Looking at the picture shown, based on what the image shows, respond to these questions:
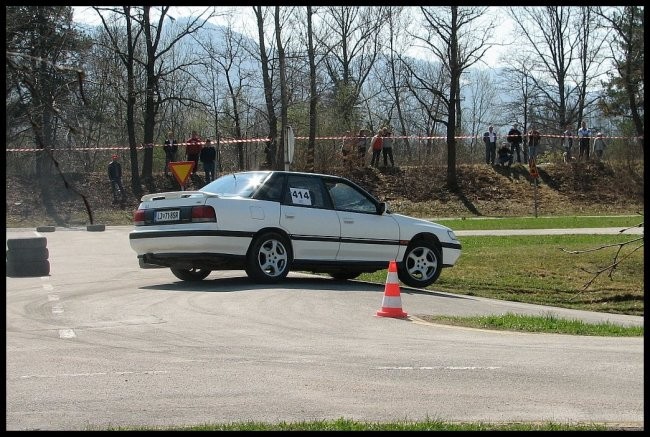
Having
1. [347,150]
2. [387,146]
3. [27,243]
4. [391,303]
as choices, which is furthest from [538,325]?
[387,146]

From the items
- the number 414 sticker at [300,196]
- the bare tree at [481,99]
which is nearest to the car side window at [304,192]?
the number 414 sticker at [300,196]

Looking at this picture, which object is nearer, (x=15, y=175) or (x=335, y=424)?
(x=335, y=424)

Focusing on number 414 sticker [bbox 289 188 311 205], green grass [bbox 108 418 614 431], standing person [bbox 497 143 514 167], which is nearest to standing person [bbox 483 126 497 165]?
standing person [bbox 497 143 514 167]

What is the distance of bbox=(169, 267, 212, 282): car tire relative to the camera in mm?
17266

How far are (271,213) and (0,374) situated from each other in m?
11.1

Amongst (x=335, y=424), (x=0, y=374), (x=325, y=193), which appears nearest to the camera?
(x=0, y=374)

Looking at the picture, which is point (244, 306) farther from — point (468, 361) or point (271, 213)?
point (468, 361)

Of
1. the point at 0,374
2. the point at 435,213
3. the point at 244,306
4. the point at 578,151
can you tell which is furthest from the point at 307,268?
the point at 578,151

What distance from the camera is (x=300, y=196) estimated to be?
17.0 meters

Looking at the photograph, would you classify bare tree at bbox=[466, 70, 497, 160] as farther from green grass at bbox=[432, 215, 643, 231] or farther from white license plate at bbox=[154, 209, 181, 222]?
white license plate at bbox=[154, 209, 181, 222]

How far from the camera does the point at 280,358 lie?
988 cm

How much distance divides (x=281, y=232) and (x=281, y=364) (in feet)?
22.7

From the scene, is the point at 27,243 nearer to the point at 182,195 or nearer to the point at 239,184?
the point at 182,195

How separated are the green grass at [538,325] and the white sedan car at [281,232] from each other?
3360mm
